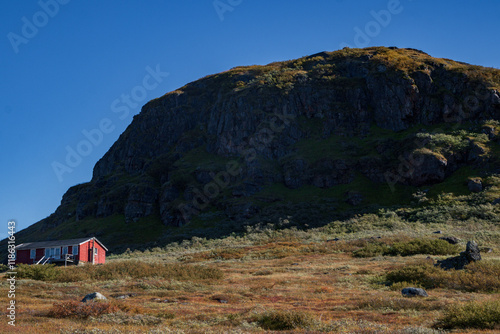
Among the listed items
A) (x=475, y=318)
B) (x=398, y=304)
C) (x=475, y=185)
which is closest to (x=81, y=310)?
(x=398, y=304)

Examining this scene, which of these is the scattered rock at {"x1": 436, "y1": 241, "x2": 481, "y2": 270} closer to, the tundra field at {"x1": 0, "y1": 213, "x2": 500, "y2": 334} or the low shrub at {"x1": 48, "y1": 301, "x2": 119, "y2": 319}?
the tundra field at {"x1": 0, "y1": 213, "x2": 500, "y2": 334}

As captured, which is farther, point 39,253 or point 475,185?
point 475,185

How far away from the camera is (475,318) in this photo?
44.7 feet

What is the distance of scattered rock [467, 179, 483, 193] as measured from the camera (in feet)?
249

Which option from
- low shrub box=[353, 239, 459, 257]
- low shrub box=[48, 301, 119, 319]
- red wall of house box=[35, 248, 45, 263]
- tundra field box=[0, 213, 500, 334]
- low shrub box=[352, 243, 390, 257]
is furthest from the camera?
red wall of house box=[35, 248, 45, 263]

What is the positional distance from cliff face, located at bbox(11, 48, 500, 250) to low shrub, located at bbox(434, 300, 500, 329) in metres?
75.6

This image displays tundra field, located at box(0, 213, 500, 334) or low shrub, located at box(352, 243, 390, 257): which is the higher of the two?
tundra field, located at box(0, 213, 500, 334)

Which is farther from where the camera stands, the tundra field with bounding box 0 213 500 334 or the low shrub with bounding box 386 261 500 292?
the low shrub with bounding box 386 261 500 292

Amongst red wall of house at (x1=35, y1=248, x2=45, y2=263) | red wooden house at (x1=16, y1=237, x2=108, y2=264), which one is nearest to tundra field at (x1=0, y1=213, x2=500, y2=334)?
red wooden house at (x1=16, y1=237, x2=108, y2=264)

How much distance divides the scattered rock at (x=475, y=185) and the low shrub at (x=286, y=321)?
74328mm

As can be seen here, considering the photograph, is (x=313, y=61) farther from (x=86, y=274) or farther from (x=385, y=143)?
(x=86, y=274)

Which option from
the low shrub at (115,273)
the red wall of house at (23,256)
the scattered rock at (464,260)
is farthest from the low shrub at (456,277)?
the red wall of house at (23,256)

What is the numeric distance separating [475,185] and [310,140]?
46.7 metres

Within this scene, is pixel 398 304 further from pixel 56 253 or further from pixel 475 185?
pixel 475 185
